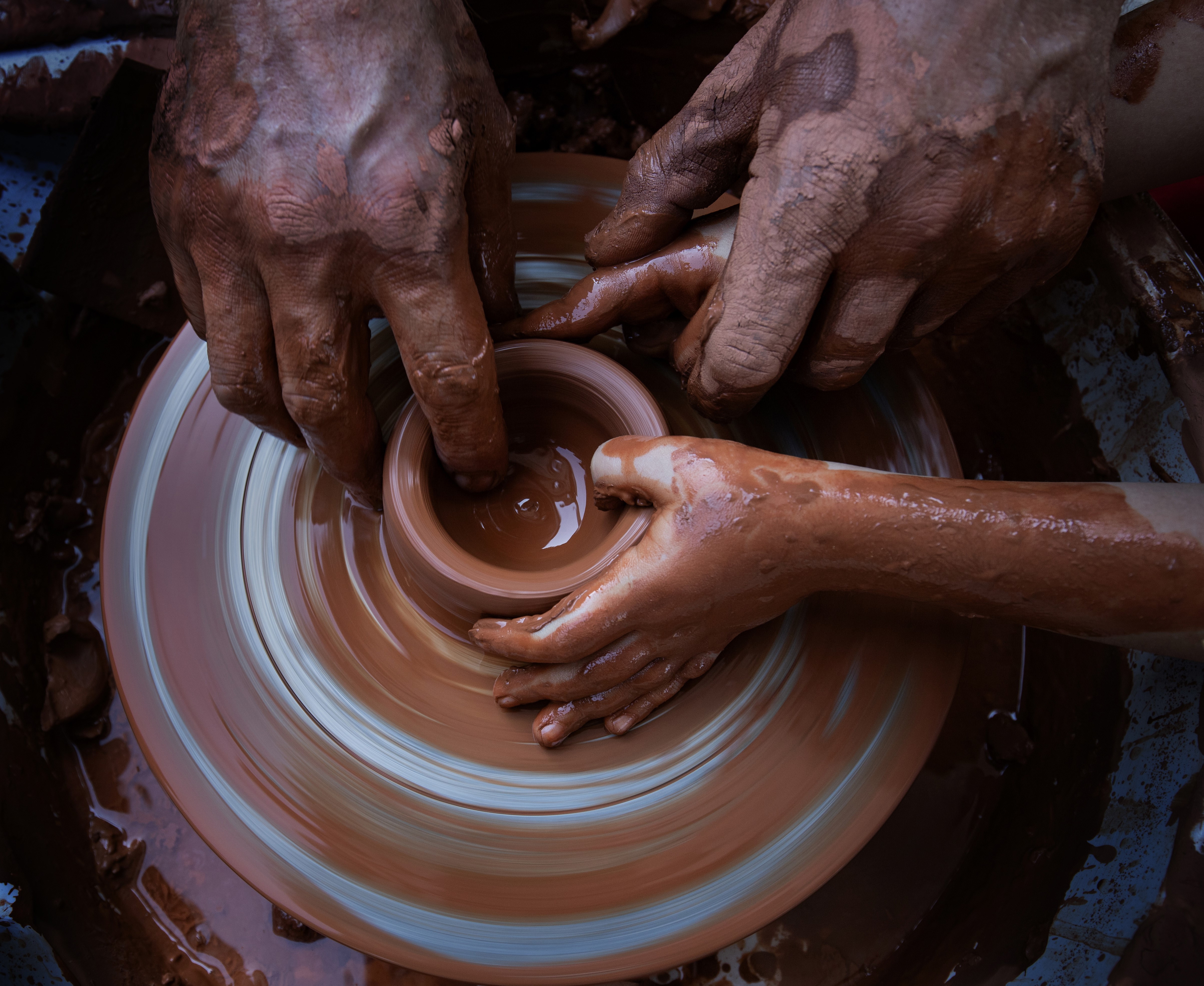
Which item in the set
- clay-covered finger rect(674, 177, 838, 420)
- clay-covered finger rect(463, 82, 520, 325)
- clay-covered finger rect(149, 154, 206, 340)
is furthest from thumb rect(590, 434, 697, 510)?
clay-covered finger rect(149, 154, 206, 340)

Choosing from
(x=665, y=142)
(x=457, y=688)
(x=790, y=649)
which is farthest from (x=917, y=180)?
(x=457, y=688)

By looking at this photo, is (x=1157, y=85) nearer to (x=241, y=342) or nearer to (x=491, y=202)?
(x=491, y=202)

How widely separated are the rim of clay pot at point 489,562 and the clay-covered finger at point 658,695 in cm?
29

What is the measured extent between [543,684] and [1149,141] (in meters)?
1.74

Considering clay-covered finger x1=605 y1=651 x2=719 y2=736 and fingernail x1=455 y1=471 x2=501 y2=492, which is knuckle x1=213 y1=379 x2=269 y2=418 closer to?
fingernail x1=455 y1=471 x2=501 y2=492

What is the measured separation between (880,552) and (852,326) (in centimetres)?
44

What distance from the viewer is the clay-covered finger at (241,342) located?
52.8 inches

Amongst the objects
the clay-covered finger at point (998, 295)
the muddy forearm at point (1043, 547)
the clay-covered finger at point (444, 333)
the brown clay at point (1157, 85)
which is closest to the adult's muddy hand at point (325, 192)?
the clay-covered finger at point (444, 333)

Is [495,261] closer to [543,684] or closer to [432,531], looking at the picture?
[432,531]

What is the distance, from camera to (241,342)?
136 centimetres

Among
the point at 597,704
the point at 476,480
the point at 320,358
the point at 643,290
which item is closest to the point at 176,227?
the point at 320,358

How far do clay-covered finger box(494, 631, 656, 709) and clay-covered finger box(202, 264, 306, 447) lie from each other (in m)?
0.72

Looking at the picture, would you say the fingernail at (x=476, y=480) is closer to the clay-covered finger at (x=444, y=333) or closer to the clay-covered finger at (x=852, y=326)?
the clay-covered finger at (x=444, y=333)

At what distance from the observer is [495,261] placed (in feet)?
5.16
